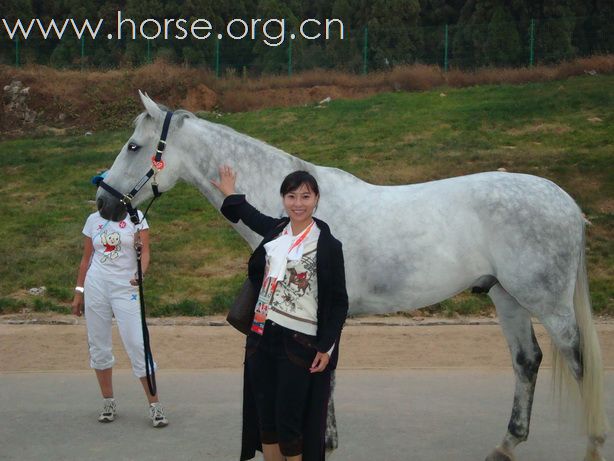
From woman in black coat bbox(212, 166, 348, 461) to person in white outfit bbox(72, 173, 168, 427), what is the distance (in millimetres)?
2068

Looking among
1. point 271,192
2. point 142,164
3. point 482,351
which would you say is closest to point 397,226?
point 271,192

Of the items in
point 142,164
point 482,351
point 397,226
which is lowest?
point 482,351

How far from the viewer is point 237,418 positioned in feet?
21.0

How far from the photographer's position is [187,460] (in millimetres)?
5605

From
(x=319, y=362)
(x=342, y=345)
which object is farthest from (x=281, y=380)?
(x=342, y=345)

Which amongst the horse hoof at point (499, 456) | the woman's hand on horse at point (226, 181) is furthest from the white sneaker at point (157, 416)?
the horse hoof at point (499, 456)

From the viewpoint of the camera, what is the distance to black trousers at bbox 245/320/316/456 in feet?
13.7

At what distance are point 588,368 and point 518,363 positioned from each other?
52 cm

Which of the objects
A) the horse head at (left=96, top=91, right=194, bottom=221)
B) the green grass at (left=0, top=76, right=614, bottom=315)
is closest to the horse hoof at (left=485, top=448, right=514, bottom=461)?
the horse head at (left=96, top=91, right=194, bottom=221)

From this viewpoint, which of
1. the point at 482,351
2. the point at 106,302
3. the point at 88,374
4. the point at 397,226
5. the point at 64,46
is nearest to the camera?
the point at 397,226

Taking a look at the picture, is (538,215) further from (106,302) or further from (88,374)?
(88,374)

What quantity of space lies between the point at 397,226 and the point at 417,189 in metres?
0.34

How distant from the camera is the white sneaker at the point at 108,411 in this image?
6.36 m

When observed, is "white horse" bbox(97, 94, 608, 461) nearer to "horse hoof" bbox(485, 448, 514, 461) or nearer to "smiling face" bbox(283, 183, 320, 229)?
"horse hoof" bbox(485, 448, 514, 461)
